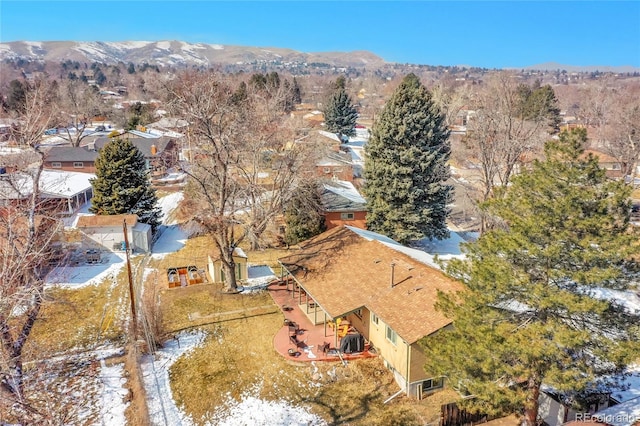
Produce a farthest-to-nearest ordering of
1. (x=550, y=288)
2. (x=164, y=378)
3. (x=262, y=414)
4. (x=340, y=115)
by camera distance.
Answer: (x=340, y=115) < (x=164, y=378) < (x=262, y=414) < (x=550, y=288)

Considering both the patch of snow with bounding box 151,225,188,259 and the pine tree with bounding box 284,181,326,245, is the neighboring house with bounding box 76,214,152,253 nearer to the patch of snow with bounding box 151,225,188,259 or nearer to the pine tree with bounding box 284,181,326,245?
the patch of snow with bounding box 151,225,188,259

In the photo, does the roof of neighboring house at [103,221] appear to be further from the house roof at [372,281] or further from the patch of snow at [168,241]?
the house roof at [372,281]

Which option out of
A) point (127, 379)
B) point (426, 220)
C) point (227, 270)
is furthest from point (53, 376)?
point (426, 220)

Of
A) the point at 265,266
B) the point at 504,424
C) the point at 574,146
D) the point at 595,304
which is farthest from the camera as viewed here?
the point at 265,266

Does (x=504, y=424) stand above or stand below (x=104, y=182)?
below

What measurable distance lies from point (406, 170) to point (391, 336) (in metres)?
16.7

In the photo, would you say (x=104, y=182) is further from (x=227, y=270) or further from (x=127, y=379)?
(x=127, y=379)

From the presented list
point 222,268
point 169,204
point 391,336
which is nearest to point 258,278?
point 222,268

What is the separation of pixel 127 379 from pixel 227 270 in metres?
8.95

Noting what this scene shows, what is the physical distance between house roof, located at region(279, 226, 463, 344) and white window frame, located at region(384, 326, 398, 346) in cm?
74

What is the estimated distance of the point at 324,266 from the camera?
22.7 meters

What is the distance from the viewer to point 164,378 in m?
18.1

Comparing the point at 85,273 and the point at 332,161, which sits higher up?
the point at 332,161

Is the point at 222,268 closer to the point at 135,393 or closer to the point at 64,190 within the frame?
the point at 135,393
